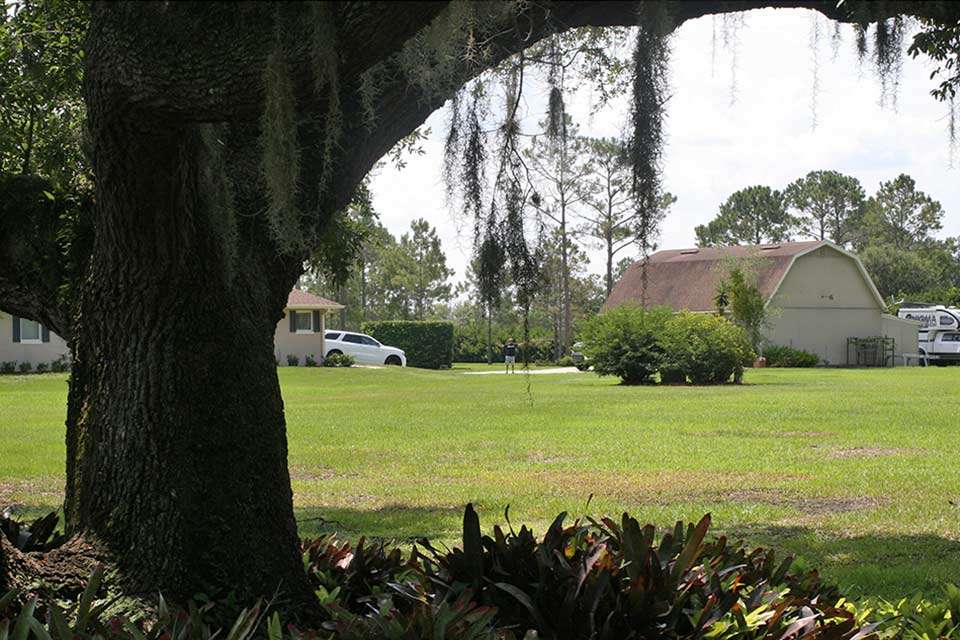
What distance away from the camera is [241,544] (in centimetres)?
470

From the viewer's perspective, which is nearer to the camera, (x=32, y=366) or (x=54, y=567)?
(x=54, y=567)

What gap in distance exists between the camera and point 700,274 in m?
46.7

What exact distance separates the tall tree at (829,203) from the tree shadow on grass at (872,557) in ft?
219

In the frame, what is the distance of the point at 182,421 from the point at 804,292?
42.7 metres

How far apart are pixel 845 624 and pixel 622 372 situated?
81.1 feet

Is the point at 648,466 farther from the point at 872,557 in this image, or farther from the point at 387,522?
the point at 872,557

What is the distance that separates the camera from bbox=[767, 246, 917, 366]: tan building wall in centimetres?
4406

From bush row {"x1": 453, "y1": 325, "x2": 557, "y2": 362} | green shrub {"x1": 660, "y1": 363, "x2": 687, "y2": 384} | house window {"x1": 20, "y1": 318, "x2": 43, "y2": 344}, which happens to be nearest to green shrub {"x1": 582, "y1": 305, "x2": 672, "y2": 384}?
green shrub {"x1": 660, "y1": 363, "x2": 687, "y2": 384}

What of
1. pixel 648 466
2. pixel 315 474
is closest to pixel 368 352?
pixel 315 474

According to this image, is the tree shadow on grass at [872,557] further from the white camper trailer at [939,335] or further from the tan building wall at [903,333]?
the tan building wall at [903,333]

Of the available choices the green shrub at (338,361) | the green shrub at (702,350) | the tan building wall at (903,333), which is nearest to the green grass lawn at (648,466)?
the green shrub at (702,350)

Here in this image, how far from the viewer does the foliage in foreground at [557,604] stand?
12.8 feet

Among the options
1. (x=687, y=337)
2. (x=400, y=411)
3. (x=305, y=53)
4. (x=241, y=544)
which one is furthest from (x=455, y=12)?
(x=687, y=337)

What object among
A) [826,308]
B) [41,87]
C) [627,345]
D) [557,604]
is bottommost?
[557,604]
